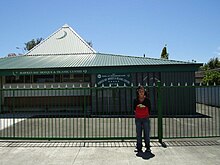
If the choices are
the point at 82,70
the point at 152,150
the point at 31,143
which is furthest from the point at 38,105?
the point at 152,150

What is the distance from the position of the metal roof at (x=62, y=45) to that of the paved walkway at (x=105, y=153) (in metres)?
17.0

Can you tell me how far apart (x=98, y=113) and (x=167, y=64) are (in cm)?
578

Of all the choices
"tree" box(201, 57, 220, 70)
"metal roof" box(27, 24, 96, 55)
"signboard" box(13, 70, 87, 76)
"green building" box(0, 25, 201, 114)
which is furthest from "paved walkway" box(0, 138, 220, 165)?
"tree" box(201, 57, 220, 70)

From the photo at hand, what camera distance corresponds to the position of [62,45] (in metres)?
24.7

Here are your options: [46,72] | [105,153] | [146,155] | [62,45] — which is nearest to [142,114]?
[146,155]

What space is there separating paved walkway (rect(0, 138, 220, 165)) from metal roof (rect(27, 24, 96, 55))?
17021 mm

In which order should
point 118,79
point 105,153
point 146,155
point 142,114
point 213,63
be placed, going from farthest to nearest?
1. point 213,63
2. point 118,79
3. point 142,114
4. point 105,153
5. point 146,155

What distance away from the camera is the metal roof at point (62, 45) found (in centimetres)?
2365

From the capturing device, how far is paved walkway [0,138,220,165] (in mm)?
5570

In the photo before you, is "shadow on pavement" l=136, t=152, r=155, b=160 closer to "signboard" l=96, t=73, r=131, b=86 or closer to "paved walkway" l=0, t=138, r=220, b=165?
"paved walkway" l=0, t=138, r=220, b=165

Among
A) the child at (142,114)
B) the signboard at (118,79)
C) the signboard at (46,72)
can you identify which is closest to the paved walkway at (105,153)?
the child at (142,114)

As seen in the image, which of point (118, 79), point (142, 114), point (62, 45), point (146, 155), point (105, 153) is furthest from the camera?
point (62, 45)

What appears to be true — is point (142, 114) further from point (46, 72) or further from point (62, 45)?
point (62, 45)

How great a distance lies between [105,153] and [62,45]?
20.2 meters
